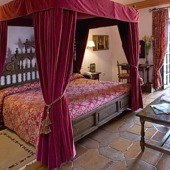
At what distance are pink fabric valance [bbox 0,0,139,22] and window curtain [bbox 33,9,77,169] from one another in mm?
75

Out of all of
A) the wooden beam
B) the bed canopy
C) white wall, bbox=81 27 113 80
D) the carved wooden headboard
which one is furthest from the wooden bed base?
the wooden beam

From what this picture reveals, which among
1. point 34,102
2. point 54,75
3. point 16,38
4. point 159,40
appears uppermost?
point 159,40

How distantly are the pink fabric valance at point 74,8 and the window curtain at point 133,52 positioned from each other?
10.5 inches

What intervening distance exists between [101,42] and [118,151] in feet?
14.3

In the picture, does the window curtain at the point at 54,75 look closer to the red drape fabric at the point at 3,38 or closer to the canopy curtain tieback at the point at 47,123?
the canopy curtain tieback at the point at 47,123

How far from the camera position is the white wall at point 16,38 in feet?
12.9

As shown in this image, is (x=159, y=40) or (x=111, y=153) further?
(x=159, y=40)

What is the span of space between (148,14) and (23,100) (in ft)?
15.7

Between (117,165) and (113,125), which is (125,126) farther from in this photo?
(117,165)

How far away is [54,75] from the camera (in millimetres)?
2205

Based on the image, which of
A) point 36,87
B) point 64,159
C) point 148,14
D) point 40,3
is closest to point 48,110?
point 64,159

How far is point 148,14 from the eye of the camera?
19.3 feet

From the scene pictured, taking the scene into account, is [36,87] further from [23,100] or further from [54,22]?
[54,22]

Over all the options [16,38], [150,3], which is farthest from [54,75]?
[150,3]
